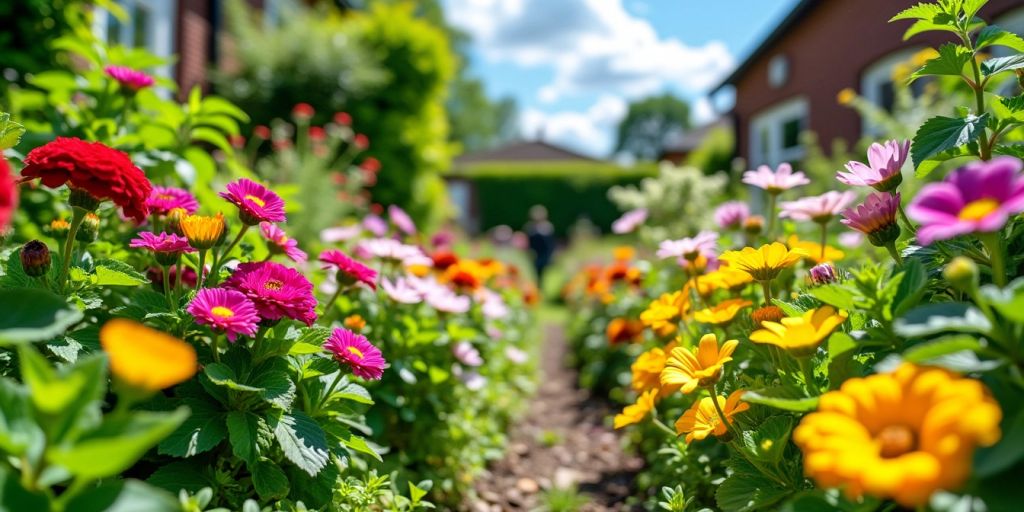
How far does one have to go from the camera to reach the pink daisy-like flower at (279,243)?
1.60m

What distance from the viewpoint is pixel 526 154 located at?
33344 millimetres

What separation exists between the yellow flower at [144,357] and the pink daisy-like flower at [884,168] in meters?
1.22

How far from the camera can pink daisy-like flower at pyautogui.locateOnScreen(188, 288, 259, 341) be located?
1.13 meters

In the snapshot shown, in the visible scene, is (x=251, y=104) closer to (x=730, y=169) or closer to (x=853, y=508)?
(x=853, y=508)

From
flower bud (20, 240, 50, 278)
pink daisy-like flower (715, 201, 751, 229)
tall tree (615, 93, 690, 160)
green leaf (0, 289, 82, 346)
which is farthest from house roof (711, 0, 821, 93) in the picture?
tall tree (615, 93, 690, 160)

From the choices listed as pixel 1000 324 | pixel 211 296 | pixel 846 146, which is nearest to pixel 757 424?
pixel 1000 324

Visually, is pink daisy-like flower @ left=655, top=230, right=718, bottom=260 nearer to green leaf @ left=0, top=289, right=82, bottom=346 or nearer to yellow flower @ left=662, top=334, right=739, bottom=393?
yellow flower @ left=662, top=334, right=739, bottom=393

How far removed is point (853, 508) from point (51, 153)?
4.53 ft

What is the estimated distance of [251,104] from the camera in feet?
24.3

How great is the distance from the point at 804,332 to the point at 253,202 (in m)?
1.06

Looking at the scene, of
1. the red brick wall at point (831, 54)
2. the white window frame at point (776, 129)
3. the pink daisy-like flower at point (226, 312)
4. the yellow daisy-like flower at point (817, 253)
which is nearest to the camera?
the pink daisy-like flower at point (226, 312)

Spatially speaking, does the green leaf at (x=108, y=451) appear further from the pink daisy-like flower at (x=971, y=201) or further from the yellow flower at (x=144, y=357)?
the pink daisy-like flower at (x=971, y=201)

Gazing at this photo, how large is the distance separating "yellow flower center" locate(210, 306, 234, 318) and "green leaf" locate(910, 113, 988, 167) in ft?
4.20

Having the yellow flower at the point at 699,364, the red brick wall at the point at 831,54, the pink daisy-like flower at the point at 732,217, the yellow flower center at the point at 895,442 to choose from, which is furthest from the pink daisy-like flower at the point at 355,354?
the red brick wall at the point at 831,54
